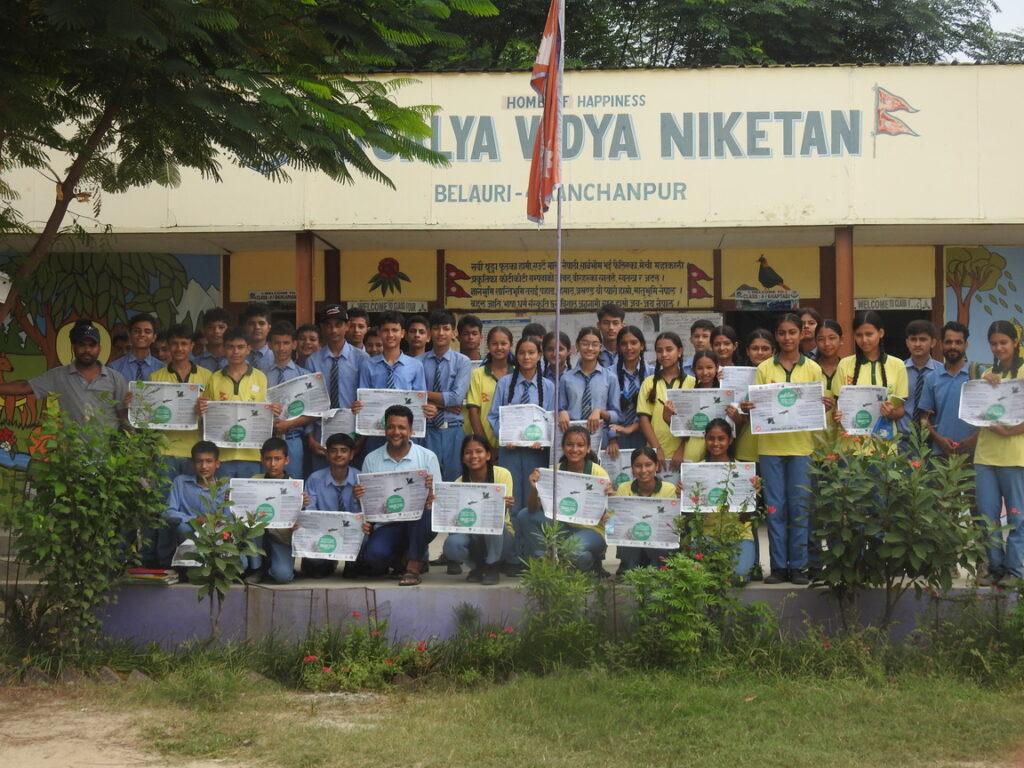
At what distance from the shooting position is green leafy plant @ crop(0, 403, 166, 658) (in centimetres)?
644

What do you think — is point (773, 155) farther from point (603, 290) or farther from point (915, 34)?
point (915, 34)

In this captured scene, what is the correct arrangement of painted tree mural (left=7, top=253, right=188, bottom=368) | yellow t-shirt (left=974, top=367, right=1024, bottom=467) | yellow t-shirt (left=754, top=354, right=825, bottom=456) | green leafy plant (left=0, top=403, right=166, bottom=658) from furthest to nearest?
painted tree mural (left=7, top=253, right=188, bottom=368)
yellow t-shirt (left=754, top=354, right=825, bottom=456)
yellow t-shirt (left=974, top=367, right=1024, bottom=467)
green leafy plant (left=0, top=403, right=166, bottom=658)

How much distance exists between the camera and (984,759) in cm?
518

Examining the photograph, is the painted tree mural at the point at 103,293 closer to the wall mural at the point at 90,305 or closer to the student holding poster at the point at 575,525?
the wall mural at the point at 90,305

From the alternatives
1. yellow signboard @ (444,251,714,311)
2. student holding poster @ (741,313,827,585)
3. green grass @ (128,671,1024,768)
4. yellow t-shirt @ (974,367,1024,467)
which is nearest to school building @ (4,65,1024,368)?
yellow signboard @ (444,251,714,311)

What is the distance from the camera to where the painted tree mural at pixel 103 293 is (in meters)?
13.3

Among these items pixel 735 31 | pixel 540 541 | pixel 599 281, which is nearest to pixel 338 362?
pixel 540 541

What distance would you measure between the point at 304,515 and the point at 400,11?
3262mm

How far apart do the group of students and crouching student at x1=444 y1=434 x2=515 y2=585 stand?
0.01 m

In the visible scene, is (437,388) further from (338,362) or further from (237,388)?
(237,388)

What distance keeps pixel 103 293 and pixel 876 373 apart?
370 inches

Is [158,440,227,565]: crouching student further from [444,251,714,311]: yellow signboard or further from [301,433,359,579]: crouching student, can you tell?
[444,251,714,311]: yellow signboard

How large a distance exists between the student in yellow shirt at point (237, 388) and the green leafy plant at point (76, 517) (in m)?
1.08

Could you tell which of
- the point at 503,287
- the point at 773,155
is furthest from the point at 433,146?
the point at 773,155
